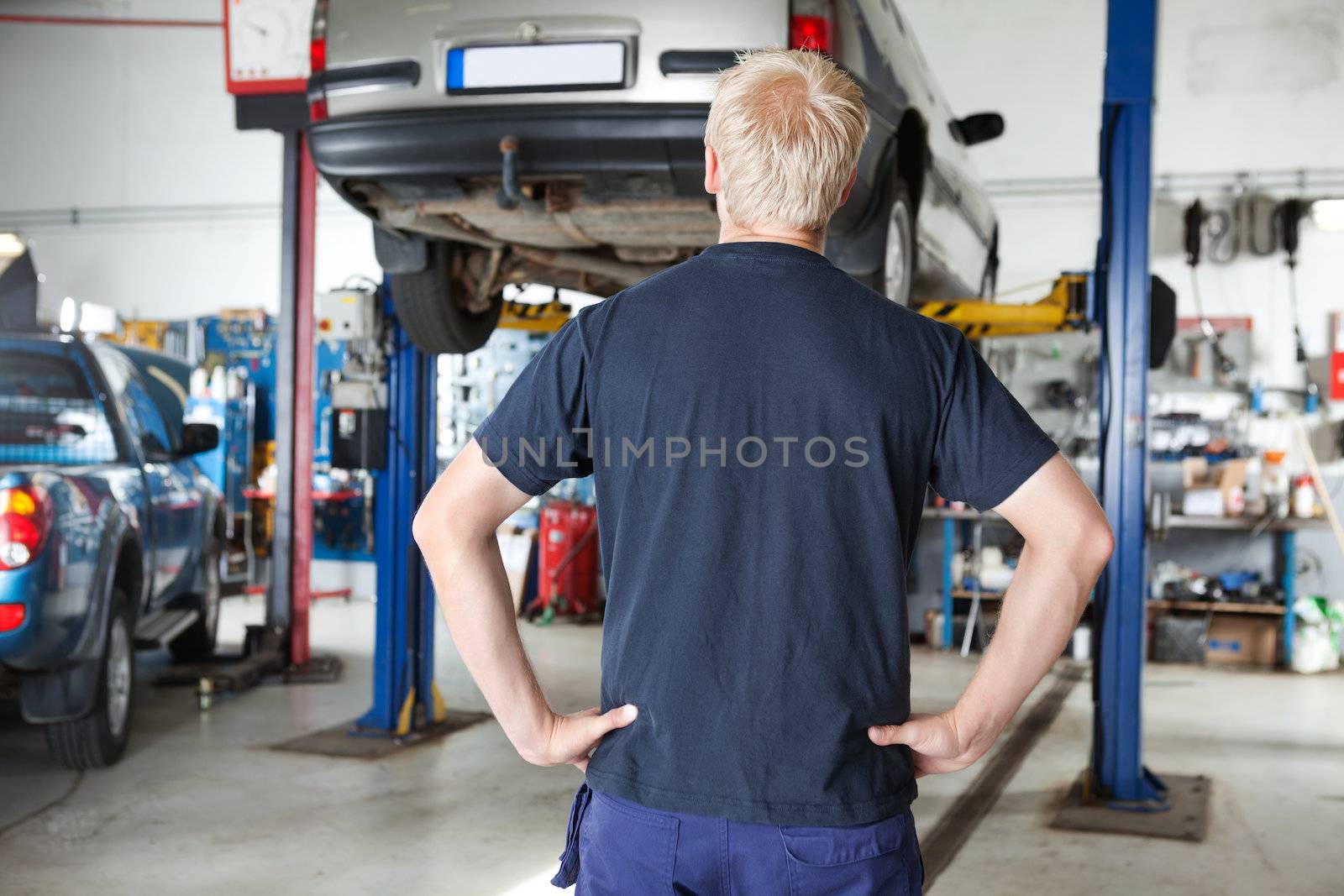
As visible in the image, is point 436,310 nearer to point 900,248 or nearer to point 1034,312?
point 900,248

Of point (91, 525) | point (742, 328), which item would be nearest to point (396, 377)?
point (91, 525)

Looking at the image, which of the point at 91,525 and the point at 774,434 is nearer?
the point at 774,434

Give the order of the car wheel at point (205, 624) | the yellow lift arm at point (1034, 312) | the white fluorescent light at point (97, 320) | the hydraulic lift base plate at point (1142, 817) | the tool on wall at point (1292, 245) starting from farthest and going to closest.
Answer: the tool on wall at point (1292, 245) → the white fluorescent light at point (97, 320) → the car wheel at point (205, 624) → the yellow lift arm at point (1034, 312) → the hydraulic lift base plate at point (1142, 817)

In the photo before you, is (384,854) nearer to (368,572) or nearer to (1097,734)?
(1097,734)

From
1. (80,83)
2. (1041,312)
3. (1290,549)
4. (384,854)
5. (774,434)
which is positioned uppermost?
(80,83)

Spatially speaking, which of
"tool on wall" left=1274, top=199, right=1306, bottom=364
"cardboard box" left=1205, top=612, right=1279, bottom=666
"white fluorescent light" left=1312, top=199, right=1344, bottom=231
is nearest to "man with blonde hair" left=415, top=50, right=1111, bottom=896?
"white fluorescent light" left=1312, top=199, right=1344, bottom=231

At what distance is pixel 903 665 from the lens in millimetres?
1180

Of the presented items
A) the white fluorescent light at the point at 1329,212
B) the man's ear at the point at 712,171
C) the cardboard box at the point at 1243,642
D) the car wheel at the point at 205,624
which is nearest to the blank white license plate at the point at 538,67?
the man's ear at the point at 712,171

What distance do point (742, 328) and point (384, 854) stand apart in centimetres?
295

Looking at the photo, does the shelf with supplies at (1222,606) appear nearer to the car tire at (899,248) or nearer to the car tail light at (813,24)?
the car tire at (899,248)

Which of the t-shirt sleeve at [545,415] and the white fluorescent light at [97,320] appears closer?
the t-shirt sleeve at [545,415]

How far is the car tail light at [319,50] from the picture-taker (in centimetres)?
333

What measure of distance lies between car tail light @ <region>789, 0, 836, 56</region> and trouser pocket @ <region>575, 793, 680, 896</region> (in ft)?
7.33

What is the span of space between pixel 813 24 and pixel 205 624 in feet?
16.6
